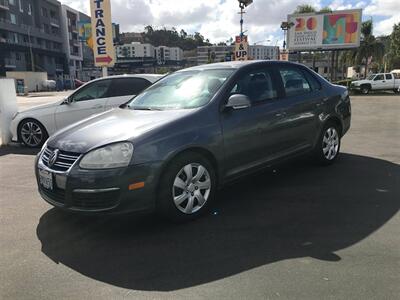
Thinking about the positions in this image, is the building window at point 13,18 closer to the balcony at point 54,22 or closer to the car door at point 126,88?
the balcony at point 54,22

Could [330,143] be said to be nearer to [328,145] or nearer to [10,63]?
[328,145]

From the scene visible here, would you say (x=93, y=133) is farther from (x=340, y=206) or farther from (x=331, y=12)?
(x=331, y=12)

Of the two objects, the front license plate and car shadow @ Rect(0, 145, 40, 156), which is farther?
car shadow @ Rect(0, 145, 40, 156)

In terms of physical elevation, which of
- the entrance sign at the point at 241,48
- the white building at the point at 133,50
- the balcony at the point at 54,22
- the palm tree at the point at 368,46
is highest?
the balcony at the point at 54,22

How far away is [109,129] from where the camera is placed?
396 cm

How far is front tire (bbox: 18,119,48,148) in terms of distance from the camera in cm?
864

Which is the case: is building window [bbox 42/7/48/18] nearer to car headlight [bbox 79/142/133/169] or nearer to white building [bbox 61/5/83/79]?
white building [bbox 61/5/83/79]

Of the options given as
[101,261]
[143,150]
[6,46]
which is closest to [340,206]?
[143,150]

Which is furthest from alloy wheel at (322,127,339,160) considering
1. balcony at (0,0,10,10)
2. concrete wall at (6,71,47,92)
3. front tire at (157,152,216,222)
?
balcony at (0,0,10,10)

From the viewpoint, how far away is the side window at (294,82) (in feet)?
17.5

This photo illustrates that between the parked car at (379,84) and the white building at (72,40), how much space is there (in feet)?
242

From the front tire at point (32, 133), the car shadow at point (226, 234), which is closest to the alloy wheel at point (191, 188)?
the car shadow at point (226, 234)

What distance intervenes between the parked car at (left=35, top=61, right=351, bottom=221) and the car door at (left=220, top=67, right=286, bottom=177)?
0.5 inches

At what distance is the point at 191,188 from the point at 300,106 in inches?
87.0
